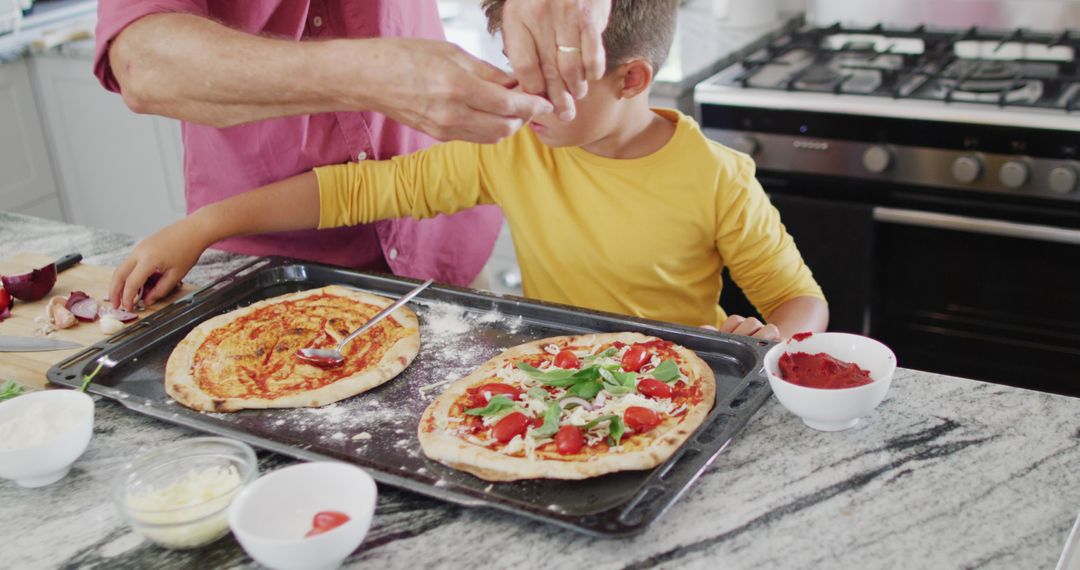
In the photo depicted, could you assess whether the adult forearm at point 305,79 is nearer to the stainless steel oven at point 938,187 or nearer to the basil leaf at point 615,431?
the basil leaf at point 615,431

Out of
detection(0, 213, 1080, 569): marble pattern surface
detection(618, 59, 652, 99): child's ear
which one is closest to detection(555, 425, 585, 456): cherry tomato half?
detection(0, 213, 1080, 569): marble pattern surface

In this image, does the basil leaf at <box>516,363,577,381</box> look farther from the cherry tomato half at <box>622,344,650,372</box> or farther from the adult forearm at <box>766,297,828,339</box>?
the adult forearm at <box>766,297,828,339</box>

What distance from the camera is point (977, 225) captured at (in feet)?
7.54

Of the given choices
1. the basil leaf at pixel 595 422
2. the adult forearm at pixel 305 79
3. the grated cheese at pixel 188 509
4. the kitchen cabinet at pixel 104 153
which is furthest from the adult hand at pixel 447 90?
the kitchen cabinet at pixel 104 153

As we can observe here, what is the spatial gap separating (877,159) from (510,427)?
1.45 metres

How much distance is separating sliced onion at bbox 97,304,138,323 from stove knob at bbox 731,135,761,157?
1.49 m

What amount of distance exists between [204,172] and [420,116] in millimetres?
753

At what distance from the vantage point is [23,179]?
3719 mm

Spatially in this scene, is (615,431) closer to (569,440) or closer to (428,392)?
(569,440)

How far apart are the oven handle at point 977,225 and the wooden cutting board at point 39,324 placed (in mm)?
1564

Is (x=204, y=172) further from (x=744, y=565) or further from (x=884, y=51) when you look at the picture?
(x=884, y=51)

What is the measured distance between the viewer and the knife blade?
5.04 ft

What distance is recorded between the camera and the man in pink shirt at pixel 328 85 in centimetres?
131

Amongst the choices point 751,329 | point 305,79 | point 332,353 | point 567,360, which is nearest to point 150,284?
point 332,353
